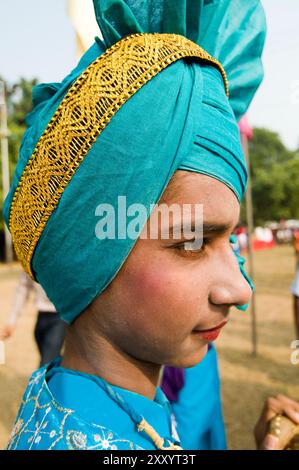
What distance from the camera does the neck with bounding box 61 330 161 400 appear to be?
1.31 metres

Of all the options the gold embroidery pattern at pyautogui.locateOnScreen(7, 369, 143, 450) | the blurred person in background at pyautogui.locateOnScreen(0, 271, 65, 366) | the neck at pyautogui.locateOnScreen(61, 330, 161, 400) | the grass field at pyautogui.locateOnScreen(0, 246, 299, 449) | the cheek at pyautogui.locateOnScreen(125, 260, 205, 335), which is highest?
the cheek at pyautogui.locateOnScreen(125, 260, 205, 335)

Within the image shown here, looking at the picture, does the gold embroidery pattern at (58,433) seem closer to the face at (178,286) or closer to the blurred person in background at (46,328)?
the face at (178,286)

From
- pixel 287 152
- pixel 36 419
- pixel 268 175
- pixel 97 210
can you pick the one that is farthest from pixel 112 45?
pixel 287 152

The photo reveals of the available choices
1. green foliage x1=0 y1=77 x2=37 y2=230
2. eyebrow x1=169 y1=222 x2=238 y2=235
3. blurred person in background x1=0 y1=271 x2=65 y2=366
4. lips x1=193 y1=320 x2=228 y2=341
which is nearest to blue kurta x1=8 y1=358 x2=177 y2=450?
lips x1=193 y1=320 x2=228 y2=341

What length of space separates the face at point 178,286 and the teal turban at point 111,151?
0.04 m

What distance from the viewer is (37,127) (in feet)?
4.20

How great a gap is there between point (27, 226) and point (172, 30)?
719 mm

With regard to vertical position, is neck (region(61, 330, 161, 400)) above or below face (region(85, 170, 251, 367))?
below

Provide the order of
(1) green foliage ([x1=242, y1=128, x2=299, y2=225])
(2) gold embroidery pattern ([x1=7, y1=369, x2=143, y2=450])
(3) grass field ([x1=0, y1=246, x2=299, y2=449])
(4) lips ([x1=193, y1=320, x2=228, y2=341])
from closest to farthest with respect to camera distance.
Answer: (2) gold embroidery pattern ([x1=7, y1=369, x2=143, y2=450])
(4) lips ([x1=193, y1=320, x2=228, y2=341])
(3) grass field ([x1=0, y1=246, x2=299, y2=449])
(1) green foliage ([x1=242, y1=128, x2=299, y2=225])

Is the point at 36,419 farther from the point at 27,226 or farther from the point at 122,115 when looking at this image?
the point at 122,115

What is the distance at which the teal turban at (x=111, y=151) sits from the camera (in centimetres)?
115

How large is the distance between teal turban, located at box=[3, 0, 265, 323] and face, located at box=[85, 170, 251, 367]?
40mm

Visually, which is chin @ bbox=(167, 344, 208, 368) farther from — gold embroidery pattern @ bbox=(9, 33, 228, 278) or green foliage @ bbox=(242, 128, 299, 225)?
green foliage @ bbox=(242, 128, 299, 225)

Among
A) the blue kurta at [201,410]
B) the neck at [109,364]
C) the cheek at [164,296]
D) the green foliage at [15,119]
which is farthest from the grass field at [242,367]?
the green foliage at [15,119]
